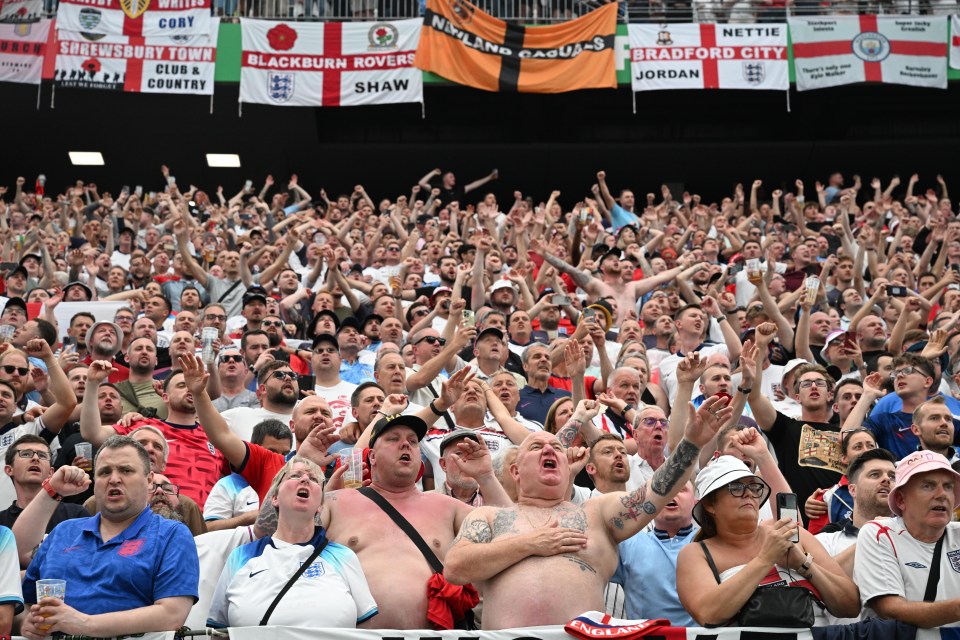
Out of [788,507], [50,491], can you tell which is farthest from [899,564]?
[50,491]

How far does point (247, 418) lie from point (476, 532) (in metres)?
3.01

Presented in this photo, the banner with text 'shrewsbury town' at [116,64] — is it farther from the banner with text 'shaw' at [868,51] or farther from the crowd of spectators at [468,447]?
the banner with text 'shaw' at [868,51]

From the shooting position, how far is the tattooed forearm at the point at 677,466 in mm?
4781

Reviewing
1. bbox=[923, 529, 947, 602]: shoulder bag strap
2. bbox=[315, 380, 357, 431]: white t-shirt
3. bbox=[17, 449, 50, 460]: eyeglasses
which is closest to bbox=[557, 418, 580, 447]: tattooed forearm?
bbox=[923, 529, 947, 602]: shoulder bag strap

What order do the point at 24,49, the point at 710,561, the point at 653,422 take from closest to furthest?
the point at 710,561 → the point at 653,422 → the point at 24,49

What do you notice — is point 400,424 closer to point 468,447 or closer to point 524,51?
point 468,447

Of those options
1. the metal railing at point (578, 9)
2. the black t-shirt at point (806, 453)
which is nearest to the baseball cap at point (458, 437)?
the black t-shirt at point (806, 453)

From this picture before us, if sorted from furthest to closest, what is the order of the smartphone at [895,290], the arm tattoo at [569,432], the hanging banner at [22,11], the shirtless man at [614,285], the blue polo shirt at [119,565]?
1. the hanging banner at [22,11]
2. the smartphone at [895,290]
3. the shirtless man at [614,285]
4. the arm tattoo at [569,432]
5. the blue polo shirt at [119,565]

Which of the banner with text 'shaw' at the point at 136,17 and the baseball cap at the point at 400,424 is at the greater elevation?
the banner with text 'shaw' at the point at 136,17

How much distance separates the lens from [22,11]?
18.9 m

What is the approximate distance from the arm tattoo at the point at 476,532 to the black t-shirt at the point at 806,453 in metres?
2.78

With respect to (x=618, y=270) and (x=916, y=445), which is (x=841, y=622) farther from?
(x=618, y=270)

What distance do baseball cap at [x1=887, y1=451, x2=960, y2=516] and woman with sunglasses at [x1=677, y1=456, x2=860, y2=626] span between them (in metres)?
0.41

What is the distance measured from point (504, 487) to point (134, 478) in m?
1.86
